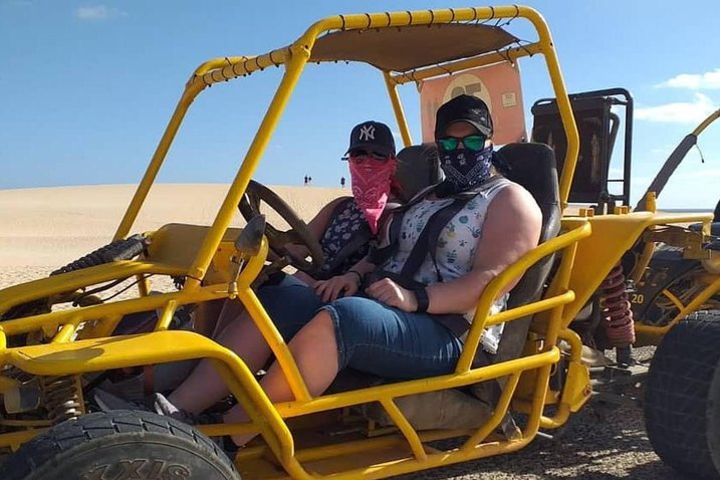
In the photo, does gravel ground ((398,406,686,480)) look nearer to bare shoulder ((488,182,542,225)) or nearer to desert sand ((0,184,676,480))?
desert sand ((0,184,676,480))

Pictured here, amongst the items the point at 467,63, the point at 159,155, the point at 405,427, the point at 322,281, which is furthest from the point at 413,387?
the point at 467,63

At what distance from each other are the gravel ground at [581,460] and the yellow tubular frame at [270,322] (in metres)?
0.53

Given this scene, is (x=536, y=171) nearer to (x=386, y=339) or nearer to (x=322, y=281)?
(x=322, y=281)

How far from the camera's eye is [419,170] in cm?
454

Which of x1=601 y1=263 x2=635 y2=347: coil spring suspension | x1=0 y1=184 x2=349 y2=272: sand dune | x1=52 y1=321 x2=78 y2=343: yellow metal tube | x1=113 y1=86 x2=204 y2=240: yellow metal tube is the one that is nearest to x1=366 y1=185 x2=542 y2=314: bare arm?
x1=601 y1=263 x2=635 y2=347: coil spring suspension

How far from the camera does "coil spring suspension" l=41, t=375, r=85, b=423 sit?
104 inches

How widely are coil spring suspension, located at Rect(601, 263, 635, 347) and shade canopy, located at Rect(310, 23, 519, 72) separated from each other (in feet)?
4.26

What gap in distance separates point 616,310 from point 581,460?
0.78 m

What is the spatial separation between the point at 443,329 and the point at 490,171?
79 cm

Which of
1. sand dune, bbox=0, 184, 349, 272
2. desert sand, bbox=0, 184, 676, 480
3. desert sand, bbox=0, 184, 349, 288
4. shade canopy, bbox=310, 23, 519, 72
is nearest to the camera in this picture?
shade canopy, bbox=310, 23, 519, 72

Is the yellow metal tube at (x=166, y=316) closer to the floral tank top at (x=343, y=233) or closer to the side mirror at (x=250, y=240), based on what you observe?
the side mirror at (x=250, y=240)

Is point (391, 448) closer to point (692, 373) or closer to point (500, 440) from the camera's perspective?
point (500, 440)

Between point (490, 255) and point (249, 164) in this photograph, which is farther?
point (490, 255)

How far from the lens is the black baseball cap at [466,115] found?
350 centimetres
